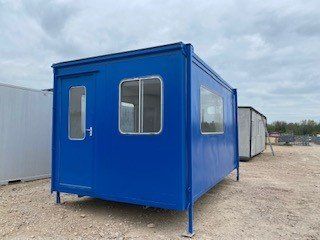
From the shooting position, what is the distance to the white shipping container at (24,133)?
27.9 feet

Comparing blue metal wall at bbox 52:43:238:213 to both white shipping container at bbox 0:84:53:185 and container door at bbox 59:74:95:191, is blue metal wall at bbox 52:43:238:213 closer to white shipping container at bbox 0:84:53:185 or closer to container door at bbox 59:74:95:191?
container door at bbox 59:74:95:191

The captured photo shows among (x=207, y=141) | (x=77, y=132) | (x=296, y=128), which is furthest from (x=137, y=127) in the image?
(x=296, y=128)

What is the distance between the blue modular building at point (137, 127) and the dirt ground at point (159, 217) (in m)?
0.40

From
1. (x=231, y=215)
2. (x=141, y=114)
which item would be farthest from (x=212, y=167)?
(x=141, y=114)

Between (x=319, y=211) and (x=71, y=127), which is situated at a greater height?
(x=71, y=127)

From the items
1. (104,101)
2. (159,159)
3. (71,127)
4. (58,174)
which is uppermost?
(104,101)

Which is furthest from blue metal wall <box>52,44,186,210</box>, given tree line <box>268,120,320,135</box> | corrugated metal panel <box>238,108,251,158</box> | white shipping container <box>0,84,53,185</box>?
tree line <box>268,120,320,135</box>

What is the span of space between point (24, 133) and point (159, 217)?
5403 millimetres

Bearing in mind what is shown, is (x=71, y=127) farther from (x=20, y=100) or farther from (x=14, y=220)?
(x=20, y=100)

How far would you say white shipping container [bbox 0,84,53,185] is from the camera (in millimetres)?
8508

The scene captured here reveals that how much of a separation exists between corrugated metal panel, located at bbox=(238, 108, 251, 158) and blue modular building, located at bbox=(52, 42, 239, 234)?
9457 mm

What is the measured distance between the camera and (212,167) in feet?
21.0

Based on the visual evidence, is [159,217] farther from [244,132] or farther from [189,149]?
[244,132]

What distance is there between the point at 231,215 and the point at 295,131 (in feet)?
178
